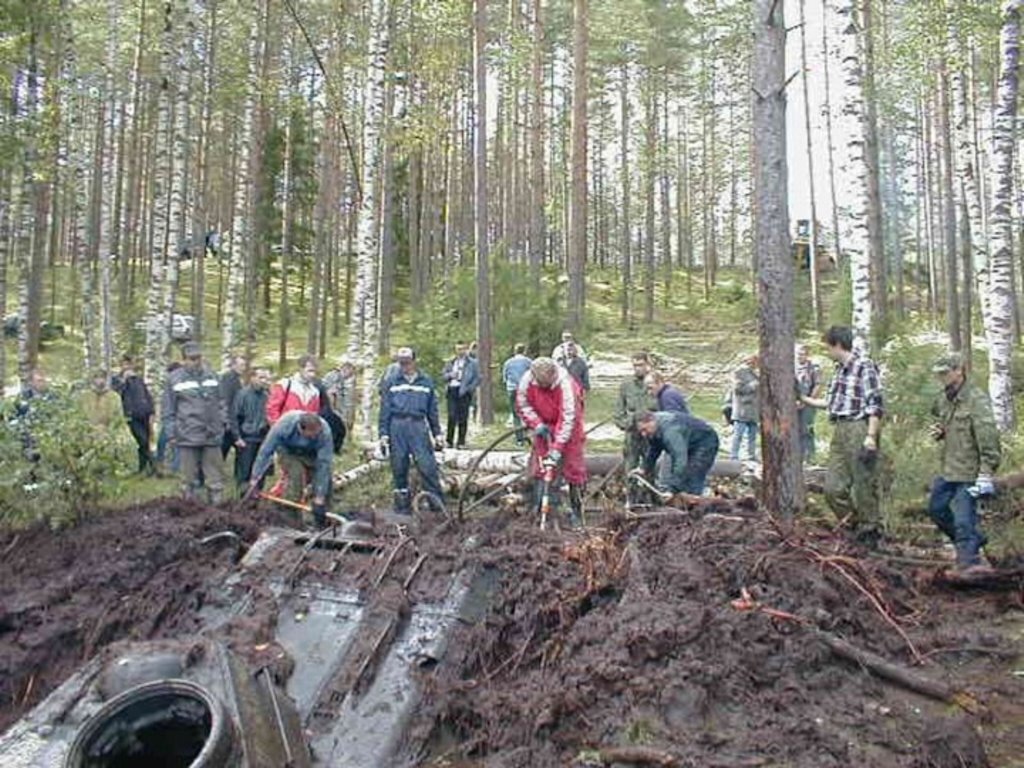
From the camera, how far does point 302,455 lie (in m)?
9.64

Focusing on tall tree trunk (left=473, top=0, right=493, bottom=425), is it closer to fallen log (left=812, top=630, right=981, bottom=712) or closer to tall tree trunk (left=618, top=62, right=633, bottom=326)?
fallen log (left=812, top=630, right=981, bottom=712)

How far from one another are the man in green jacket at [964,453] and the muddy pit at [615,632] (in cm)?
42

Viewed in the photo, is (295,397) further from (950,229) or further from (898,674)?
(950,229)

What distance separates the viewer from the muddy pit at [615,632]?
17.4 feet

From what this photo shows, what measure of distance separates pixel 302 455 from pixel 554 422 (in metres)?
2.43

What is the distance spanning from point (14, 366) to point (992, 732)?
28.6 metres

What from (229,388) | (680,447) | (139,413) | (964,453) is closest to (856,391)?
(964,453)

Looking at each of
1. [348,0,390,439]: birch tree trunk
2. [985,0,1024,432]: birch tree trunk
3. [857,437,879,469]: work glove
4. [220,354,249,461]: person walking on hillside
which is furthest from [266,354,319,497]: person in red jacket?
[985,0,1024,432]: birch tree trunk

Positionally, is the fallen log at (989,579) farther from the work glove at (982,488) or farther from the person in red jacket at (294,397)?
the person in red jacket at (294,397)

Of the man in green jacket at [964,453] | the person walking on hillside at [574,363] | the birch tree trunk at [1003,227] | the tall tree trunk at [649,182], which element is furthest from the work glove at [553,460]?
the tall tree trunk at [649,182]

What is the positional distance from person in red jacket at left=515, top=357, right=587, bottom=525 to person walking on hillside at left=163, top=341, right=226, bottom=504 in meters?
3.60

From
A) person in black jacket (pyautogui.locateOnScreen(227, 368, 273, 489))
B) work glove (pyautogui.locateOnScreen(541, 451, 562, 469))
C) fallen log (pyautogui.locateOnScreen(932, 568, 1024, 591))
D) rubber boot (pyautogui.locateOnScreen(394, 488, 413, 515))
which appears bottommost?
fallen log (pyautogui.locateOnScreen(932, 568, 1024, 591))

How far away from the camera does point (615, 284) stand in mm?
44438

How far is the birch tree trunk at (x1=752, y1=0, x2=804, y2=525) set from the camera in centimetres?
798
